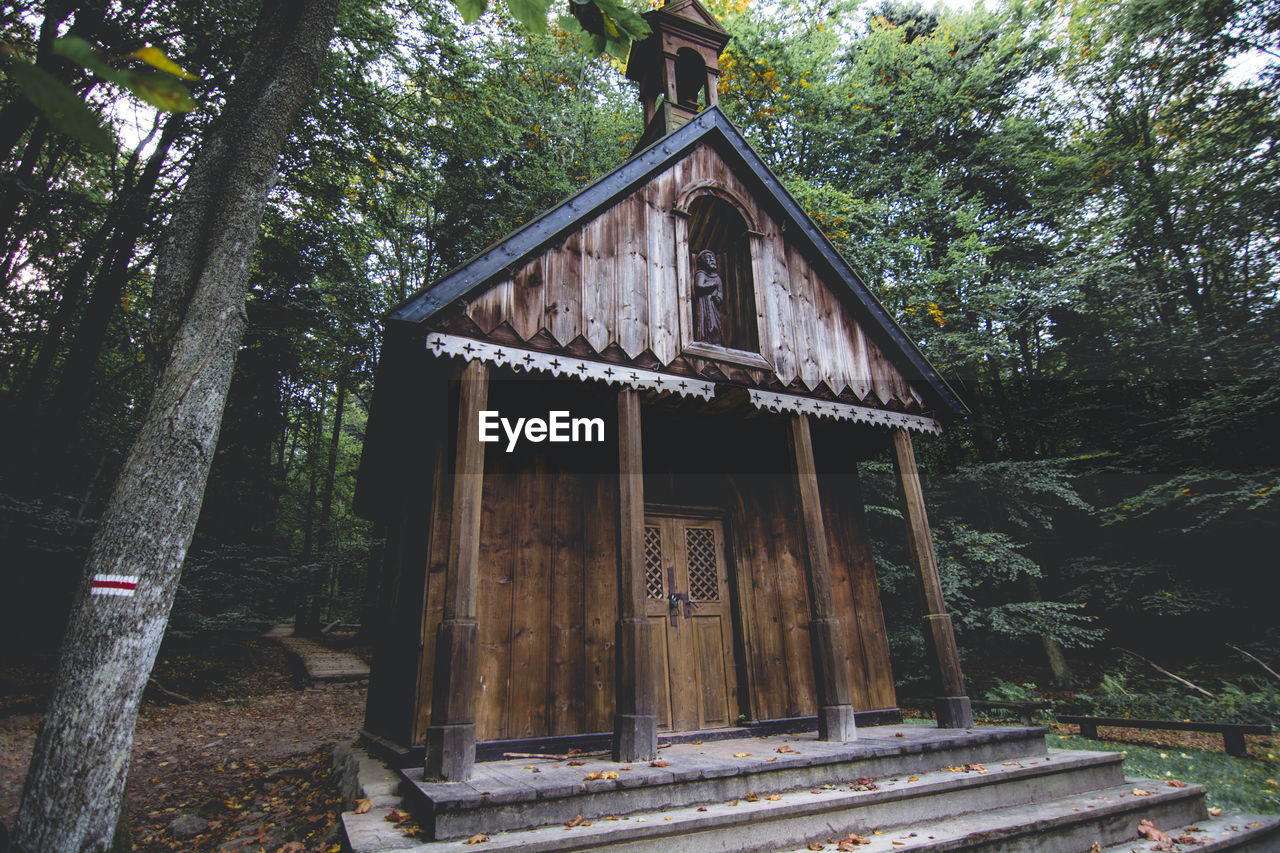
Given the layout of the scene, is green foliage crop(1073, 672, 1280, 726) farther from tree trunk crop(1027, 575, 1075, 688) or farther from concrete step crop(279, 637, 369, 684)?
concrete step crop(279, 637, 369, 684)

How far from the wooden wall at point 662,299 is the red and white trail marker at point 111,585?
2913 millimetres

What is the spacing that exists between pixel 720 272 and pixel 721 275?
0.17 ft

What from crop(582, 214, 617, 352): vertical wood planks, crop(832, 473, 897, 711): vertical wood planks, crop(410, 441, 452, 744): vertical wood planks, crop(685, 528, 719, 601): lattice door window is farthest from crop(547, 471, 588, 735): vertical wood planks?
crop(832, 473, 897, 711): vertical wood planks

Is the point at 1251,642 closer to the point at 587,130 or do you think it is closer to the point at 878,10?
the point at 587,130

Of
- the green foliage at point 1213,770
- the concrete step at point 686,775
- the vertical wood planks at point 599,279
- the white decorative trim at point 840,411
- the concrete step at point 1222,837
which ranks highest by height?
the vertical wood planks at point 599,279

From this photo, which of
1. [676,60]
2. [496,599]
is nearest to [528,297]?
[496,599]

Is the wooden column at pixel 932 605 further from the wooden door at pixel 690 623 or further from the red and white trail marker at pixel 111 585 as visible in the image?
the red and white trail marker at pixel 111 585

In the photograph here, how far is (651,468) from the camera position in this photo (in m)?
7.71

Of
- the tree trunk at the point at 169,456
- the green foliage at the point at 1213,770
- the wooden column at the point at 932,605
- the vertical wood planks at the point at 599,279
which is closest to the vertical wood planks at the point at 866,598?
the wooden column at the point at 932,605

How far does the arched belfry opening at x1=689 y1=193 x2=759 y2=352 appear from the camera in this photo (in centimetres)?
745

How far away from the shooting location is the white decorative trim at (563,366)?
5.27m

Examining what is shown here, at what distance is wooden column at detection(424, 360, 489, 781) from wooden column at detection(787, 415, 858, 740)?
131 inches

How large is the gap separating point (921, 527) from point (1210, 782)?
353 cm

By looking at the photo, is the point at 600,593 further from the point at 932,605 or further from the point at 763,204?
the point at 763,204
